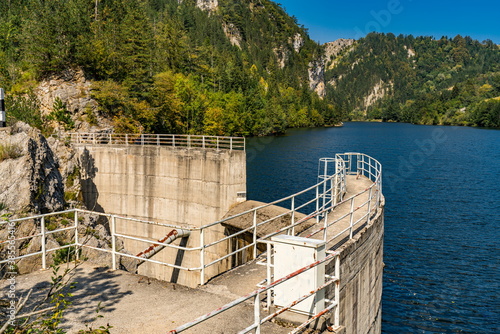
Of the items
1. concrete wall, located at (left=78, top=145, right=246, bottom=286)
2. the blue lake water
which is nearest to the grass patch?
concrete wall, located at (left=78, top=145, right=246, bottom=286)

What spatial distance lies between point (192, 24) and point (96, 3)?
93.0m

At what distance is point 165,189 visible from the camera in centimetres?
2662

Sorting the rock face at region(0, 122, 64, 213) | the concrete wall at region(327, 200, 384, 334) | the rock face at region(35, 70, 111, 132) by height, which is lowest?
the concrete wall at region(327, 200, 384, 334)

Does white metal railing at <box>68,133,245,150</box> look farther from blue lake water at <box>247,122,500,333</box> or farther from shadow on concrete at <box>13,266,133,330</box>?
shadow on concrete at <box>13,266,133,330</box>

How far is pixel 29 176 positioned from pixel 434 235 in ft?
84.1

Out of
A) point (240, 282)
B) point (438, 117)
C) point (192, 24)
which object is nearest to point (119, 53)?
point (240, 282)

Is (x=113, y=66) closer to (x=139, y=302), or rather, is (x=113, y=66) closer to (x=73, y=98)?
(x=73, y=98)

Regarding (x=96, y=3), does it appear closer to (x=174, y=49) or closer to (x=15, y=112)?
(x=174, y=49)

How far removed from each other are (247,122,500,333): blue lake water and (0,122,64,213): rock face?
52.7ft

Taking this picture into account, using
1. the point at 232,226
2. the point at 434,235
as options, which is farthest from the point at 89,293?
the point at 434,235

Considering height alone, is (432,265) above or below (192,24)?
below

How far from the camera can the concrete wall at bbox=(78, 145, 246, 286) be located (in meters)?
24.0

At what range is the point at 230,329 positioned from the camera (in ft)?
24.7

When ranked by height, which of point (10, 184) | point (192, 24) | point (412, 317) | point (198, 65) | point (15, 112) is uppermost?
point (192, 24)
